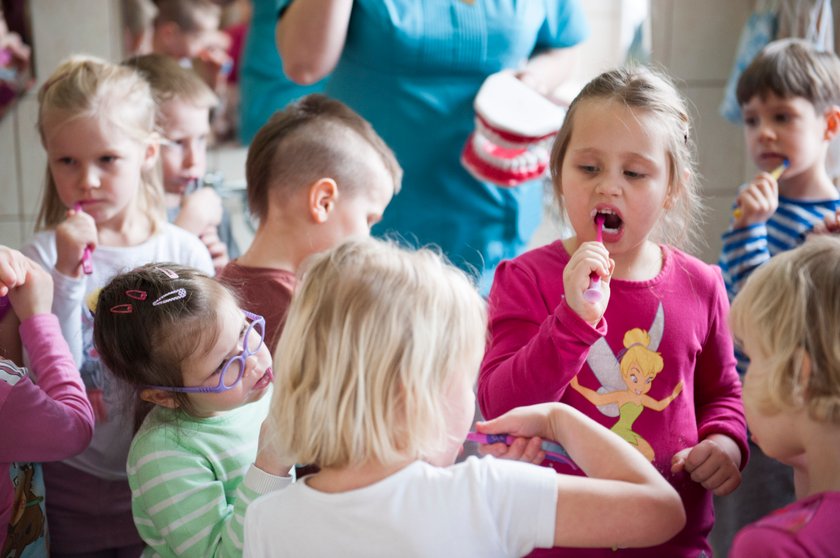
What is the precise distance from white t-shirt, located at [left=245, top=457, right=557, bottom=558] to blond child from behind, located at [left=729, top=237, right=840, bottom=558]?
22 cm

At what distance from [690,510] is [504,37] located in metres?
1.04

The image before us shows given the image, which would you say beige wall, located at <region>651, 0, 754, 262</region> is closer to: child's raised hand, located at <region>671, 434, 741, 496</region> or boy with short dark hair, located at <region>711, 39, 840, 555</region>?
boy with short dark hair, located at <region>711, 39, 840, 555</region>

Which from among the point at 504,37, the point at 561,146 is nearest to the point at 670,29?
the point at 504,37

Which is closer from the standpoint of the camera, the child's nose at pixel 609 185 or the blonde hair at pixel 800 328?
the blonde hair at pixel 800 328

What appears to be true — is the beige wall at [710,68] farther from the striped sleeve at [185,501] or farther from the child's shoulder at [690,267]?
the striped sleeve at [185,501]

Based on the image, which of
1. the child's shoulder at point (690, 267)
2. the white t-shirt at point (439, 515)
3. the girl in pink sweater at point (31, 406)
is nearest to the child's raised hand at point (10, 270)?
the girl in pink sweater at point (31, 406)

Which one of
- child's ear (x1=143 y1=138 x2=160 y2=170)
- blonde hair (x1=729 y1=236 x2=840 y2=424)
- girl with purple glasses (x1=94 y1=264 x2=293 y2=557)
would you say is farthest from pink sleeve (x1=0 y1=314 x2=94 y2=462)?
blonde hair (x1=729 y1=236 x2=840 y2=424)

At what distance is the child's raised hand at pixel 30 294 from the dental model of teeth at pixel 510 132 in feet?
2.76

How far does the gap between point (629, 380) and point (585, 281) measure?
8.1 inches

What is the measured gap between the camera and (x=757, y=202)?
1.69 metres

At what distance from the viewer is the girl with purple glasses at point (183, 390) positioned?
45.8 inches

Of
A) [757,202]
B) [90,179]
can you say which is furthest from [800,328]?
[90,179]

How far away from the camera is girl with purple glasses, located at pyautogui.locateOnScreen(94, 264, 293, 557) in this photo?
116 cm

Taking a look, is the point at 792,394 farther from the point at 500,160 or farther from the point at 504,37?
the point at 504,37
